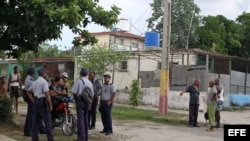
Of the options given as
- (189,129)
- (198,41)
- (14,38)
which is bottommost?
(189,129)

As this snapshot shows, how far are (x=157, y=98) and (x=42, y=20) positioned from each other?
602 inches

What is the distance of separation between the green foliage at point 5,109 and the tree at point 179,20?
109ft

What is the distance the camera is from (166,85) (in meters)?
18.5

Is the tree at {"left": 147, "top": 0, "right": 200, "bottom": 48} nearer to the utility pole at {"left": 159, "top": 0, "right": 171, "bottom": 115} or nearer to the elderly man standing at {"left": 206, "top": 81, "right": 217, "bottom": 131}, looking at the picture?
the utility pole at {"left": 159, "top": 0, "right": 171, "bottom": 115}

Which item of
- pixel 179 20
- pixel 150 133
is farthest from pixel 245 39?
pixel 150 133

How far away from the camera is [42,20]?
1040cm

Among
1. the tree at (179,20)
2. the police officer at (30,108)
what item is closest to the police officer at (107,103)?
the police officer at (30,108)

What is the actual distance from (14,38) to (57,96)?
233 centimetres

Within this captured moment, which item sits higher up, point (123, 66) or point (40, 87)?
point (123, 66)

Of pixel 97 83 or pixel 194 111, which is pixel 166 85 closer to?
pixel 194 111

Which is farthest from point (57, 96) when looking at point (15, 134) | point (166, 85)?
point (166, 85)

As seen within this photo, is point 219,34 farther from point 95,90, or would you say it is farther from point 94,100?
point 95,90

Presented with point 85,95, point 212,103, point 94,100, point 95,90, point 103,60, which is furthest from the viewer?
point 103,60

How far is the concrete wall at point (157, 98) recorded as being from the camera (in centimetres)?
2294
